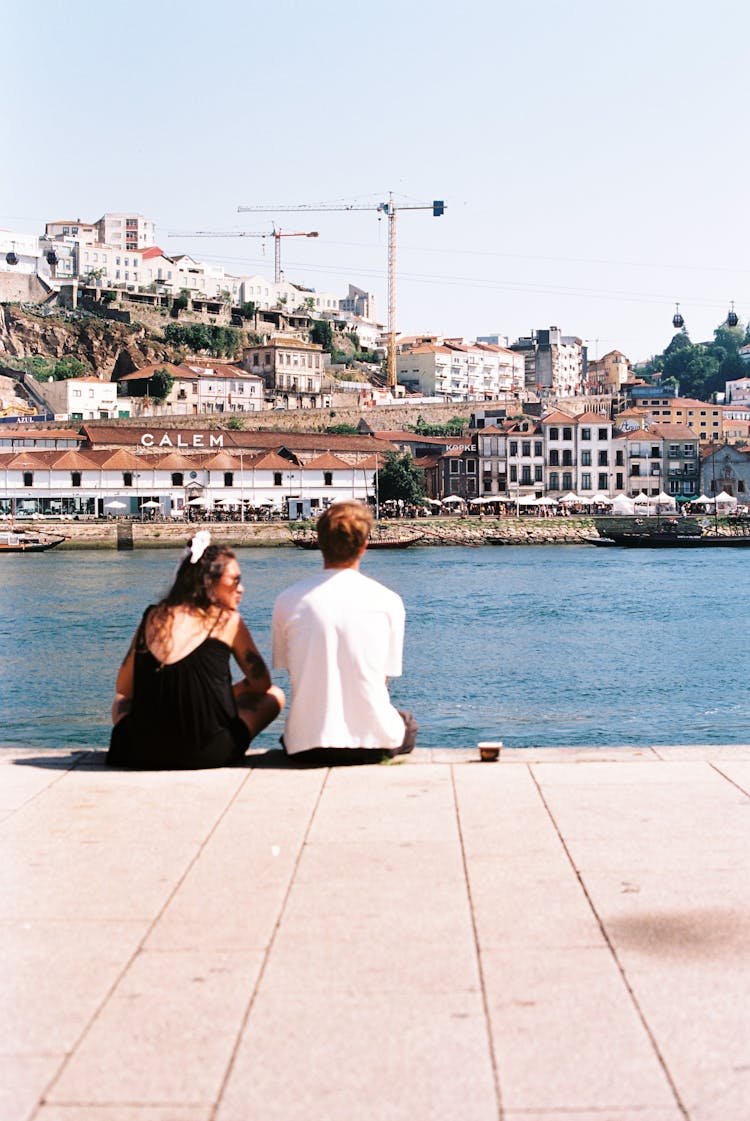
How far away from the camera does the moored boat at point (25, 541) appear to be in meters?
63.3

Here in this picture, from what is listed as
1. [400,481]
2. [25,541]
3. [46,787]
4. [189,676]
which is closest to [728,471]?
[400,481]

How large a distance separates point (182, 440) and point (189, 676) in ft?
253

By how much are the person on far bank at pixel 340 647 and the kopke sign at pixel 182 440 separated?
75.0 m

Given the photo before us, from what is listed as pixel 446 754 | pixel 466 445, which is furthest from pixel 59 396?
pixel 446 754

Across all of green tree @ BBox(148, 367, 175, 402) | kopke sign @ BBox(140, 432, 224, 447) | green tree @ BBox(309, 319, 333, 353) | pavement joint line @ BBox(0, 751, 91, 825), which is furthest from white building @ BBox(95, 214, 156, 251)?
pavement joint line @ BBox(0, 751, 91, 825)

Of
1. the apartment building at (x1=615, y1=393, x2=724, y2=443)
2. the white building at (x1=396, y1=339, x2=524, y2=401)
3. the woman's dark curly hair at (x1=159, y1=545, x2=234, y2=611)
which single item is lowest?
the woman's dark curly hair at (x1=159, y1=545, x2=234, y2=611)

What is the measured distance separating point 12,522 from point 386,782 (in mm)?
66235

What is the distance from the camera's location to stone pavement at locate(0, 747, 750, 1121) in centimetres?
281

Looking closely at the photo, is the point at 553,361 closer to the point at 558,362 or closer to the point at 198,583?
the point at 558,362

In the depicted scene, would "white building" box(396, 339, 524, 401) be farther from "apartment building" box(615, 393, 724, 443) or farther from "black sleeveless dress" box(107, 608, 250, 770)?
"black sleeveless dress" box(107, 608, 250, 770)

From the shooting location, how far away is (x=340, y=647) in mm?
5352

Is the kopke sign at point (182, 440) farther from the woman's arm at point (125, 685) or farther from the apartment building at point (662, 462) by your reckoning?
the woman's arm at point (125, 685)

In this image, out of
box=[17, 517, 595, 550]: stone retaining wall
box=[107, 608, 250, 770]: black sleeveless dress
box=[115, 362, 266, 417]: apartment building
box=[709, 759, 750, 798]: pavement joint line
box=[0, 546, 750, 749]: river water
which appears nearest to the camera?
box=[709, 759, 750, 798]: pavement joint line


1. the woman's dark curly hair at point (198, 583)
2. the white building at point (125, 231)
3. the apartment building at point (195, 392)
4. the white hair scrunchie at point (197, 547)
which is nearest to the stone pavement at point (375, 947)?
the woman's dark curly hair at point (198, 583)
